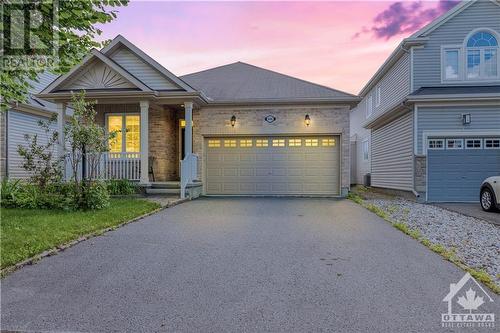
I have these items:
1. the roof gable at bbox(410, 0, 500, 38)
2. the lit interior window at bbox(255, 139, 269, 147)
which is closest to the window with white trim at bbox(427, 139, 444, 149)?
the roof gable at bbox(410, 0, 500, 38)

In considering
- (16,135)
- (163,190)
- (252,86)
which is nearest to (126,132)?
(163,190)

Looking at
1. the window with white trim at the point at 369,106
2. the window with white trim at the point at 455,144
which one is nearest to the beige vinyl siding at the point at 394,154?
the window with white trim at the point at 455,144

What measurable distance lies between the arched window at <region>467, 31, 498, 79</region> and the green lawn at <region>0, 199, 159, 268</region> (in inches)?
487

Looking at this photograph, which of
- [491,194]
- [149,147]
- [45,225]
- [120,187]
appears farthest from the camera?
[149,147]

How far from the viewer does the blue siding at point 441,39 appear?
512 inches

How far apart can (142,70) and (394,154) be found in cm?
1071

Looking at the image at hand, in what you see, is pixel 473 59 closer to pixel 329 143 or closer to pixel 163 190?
pixel 329 143

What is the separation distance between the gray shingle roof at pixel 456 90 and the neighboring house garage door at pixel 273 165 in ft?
11.3

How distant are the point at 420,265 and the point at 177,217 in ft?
18.1

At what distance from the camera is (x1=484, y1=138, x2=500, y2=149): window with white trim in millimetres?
12219

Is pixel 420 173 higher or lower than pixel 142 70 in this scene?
lower

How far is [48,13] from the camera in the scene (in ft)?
18.3

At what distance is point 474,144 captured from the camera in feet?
40.5

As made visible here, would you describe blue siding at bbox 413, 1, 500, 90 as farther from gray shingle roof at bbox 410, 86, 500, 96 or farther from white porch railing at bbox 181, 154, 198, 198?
white porch railing at bbox 181, 154, 198, 198
